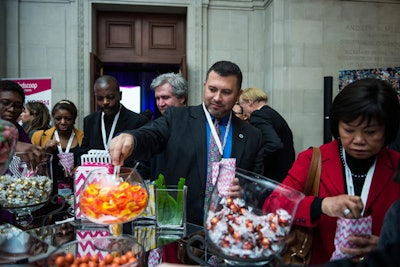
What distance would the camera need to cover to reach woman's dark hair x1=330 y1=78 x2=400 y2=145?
137 cm

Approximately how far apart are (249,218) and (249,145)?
46.4 inches

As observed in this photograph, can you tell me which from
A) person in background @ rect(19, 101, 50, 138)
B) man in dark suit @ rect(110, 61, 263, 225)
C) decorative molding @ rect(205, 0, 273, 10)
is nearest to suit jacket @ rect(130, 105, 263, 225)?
man in dark suit @ rect(110, 61, 263, 225)

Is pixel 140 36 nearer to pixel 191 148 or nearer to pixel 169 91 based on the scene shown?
pixel 169 91

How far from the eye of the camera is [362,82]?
145cm

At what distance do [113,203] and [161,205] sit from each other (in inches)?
19.4

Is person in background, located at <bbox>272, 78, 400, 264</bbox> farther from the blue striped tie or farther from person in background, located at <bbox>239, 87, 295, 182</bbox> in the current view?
person in background, located at <bbox>239, 87, 295, 182</bbox>

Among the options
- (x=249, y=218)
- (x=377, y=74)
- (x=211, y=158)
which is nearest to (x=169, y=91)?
(x=211, y=158)

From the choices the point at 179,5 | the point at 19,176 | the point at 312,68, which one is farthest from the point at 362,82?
the point at 179,5

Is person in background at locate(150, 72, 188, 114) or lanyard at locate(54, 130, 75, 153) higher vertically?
person in background at locate(150, 72, 188, 114)

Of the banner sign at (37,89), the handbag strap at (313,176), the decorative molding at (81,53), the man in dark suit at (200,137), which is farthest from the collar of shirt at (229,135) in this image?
the decorative molding at (81,53)

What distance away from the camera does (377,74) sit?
5.47 metres

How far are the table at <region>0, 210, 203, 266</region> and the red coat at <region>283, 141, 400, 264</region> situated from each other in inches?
22.6

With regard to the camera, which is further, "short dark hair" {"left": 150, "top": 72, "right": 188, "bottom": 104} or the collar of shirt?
"short dark hair" {"left": 150, "top": 72, "right": 188, "bottom": 104}

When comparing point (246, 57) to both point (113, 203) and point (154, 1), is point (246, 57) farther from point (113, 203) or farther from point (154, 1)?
point (113, 203)
